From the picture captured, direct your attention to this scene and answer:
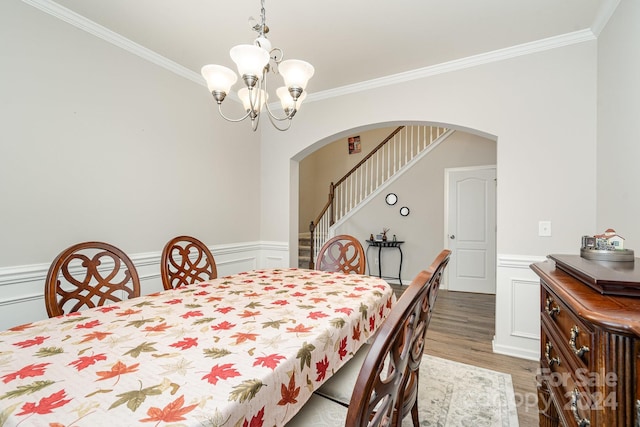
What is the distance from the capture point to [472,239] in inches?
179

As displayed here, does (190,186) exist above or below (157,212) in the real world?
above

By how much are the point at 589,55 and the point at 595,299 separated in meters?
2.43

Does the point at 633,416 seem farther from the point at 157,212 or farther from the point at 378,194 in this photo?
the point at 378,194

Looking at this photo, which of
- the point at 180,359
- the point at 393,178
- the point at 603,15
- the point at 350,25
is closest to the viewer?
the point at 180,359

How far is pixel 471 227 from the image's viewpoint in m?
4.56

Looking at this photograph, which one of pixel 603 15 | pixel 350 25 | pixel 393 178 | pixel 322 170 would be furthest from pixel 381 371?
pixel 322 170

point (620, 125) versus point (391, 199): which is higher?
point (620, 125)

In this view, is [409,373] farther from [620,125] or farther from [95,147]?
[95,147]

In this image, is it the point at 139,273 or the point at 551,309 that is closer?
the point at 551,309

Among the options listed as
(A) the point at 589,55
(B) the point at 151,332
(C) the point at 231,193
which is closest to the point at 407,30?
(A) the point at 589,55

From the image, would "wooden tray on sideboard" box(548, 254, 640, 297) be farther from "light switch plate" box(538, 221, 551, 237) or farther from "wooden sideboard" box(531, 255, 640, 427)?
"light switch plate" box(538, 221, 551, 237)

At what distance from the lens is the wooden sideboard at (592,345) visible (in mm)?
612

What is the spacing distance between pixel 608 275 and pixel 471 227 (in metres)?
4.03

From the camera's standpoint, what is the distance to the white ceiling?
73.9 inches
